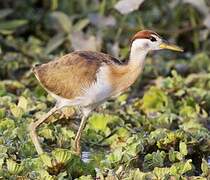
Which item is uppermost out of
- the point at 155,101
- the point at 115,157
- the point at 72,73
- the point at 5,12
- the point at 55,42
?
the point at 5,12

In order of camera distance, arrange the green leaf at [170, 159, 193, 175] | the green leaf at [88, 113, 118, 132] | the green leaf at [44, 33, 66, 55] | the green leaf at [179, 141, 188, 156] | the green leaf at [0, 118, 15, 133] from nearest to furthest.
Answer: the green leaf at [170, 159, 193, 175], the green leaf at [179, 141, 188, 156], the green leaf at [0, 118, 15, 133], the green leaf at [88, 113, 118, 132], the green leaf at [44, 33, 66, 55]

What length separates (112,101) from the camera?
7.34 metres

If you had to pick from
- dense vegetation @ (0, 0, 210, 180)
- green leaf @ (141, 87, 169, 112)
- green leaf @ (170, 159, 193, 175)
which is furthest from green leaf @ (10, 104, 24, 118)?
green leaf @ (170, 159, 193, 175)

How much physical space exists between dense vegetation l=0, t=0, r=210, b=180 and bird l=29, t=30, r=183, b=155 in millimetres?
321

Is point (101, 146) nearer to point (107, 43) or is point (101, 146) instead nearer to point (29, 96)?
point (29, 96)

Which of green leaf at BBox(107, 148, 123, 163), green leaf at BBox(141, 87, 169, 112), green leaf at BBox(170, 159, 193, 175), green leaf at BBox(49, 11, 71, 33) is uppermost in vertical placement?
green leaf at BBox(49, 11, 71, 33)

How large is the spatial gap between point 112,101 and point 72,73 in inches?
63.0

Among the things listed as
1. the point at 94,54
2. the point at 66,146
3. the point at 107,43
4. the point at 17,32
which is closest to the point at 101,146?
the point at 66,146

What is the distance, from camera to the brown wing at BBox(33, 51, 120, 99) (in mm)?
5695

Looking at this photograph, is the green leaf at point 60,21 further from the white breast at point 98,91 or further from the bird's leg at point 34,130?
the white breast at point 98,91

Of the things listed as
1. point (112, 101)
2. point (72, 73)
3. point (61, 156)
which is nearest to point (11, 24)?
point (112, 101)

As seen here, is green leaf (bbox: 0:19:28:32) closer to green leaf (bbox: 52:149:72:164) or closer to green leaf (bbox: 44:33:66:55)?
green leaf (bbox: 44:33:66:55)

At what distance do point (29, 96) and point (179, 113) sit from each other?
4.27 feet

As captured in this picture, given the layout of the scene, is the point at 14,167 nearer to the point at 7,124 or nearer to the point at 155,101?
the point at 7,124
